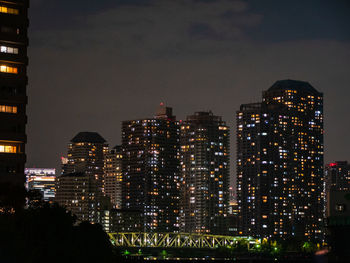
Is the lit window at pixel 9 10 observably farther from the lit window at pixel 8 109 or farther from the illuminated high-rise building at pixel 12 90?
the lit window at pixel 8 109

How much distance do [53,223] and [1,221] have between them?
1493 cm

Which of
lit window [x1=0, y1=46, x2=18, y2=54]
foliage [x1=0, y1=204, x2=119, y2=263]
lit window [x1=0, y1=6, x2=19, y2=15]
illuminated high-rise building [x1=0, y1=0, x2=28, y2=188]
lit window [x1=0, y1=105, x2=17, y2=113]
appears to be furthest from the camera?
lit window [x1=0, y1=6, x2=19, y2=15]

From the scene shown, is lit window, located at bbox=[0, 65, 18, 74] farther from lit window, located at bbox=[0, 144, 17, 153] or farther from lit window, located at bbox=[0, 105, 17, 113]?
lit window, located at bbox=[0, 144, 17, 153]

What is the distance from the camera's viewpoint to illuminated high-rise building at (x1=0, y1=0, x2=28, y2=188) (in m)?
107


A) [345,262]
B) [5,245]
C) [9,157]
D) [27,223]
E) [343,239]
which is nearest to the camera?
[5,245]

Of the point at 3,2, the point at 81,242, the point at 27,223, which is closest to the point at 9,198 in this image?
the point at 27,223

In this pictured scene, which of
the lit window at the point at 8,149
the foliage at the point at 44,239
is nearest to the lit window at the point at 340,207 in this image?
the foliage at the point at 44,239

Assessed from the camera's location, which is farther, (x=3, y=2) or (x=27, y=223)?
(x=3, y=2)

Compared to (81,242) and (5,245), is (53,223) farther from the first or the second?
(5,245)

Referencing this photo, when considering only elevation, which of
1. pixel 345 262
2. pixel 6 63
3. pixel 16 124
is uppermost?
pixel 6 63

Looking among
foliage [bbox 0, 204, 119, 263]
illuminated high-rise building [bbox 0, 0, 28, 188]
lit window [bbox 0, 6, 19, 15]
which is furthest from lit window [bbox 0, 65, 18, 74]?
foliage [bbox 0, 204, 119, 263]

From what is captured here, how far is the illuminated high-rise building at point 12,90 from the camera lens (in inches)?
4198

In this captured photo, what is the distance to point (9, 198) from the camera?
87.6 meters

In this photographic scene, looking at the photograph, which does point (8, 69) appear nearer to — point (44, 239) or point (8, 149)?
point (8, 149)
